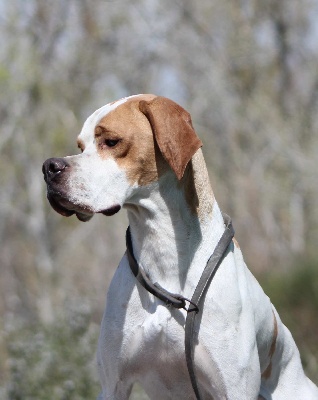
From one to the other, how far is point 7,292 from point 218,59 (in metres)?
5.39

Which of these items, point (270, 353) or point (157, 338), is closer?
point (157, 338)

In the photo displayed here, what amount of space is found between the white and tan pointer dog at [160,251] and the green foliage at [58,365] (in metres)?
2.18

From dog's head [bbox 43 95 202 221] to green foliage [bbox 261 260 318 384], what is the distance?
14.7ft

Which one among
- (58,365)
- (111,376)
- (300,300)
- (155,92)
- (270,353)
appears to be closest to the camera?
(111,376)

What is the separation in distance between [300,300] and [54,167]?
18.1ft

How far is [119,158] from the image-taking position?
378cm

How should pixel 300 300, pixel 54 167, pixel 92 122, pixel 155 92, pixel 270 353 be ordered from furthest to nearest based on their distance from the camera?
pixel 155 92 → pixel 300 300 → pixel 270 353 → pixel 92 122 → pixel 54 167

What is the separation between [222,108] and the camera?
15914mm

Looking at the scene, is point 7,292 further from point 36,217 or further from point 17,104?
point 17,104

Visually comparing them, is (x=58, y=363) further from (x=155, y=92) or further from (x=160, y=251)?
(x=155, y=92)

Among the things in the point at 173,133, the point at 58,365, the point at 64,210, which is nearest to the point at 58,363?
the point at 58,365

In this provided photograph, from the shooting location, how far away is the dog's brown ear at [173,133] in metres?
3.76

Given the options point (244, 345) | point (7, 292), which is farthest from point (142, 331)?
point (7, 292)

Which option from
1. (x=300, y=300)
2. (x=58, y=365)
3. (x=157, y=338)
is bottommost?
(x=300, y=300)
